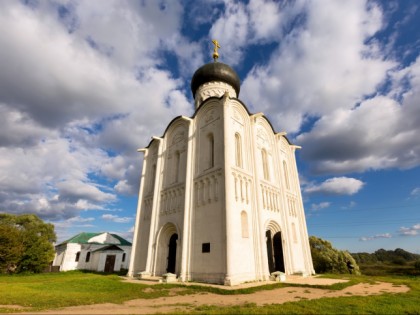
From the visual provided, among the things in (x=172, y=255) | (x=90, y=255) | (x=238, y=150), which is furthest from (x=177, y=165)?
(x=90, y=255)

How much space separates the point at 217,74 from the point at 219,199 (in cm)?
1203

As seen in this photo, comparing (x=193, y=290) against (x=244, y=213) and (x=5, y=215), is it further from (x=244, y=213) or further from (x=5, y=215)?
(x=5, y=215)

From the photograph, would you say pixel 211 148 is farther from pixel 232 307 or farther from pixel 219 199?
pixel 232 307

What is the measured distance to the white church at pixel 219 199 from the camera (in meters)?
11.8

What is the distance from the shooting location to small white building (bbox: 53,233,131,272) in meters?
27.0

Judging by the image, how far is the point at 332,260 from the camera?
2688 centimetres

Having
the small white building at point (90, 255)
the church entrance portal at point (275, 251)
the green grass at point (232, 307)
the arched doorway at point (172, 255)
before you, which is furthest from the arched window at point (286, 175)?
the small white building at point (90, 255)

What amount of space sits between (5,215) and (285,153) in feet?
97.1

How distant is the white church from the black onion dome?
3.4 inches

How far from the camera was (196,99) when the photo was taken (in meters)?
20.8

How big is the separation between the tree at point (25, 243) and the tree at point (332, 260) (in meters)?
30.1

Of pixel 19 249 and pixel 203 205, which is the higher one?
pixel 203 205

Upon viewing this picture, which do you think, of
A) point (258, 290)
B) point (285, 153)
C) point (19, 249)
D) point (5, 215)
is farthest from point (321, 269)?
point (5, 215)

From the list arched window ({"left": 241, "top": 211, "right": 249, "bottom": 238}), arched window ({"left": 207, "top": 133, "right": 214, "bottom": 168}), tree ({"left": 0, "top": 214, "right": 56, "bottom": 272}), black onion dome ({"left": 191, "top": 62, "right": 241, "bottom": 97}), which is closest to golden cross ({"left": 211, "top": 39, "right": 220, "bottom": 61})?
black onion dome ({"left": 191, "top": 62, "right": 241, "bottom": 97})
